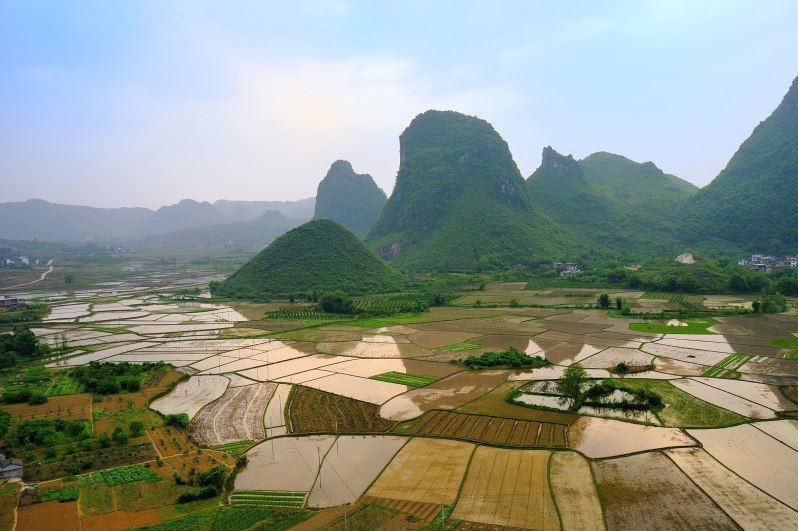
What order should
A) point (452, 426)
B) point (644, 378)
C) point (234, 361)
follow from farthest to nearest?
point (234, 361) < point (644, 378) < point (452, 426)


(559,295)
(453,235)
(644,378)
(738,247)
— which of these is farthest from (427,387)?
(738,247)

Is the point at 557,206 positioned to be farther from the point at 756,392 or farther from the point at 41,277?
the point at 41,277

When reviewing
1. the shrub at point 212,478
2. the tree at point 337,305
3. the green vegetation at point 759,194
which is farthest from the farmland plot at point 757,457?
the green vegetation at point 759,194

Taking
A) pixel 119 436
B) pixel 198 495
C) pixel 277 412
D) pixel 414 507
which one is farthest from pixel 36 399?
pixel 414 507

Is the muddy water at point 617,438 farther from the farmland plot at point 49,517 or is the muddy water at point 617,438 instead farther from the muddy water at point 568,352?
the farmland plot at point 49,517

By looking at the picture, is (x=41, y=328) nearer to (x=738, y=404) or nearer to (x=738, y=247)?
(x=738, y=404)

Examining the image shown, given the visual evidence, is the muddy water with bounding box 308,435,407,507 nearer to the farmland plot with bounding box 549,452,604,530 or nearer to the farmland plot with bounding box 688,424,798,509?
the farmland plot with bounding box 549,452,604,530

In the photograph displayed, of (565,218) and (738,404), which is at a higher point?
(565,218)
